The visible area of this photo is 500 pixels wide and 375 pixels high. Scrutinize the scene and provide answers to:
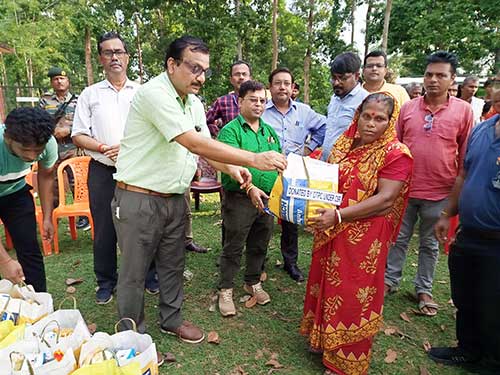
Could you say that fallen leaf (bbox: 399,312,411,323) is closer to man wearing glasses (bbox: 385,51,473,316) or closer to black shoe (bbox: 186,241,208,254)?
man wearing glasses (bbox: 385,51,473,316)

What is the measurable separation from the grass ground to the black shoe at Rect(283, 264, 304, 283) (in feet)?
0.25

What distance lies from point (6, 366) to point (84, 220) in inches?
166

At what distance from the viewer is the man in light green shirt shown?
208 centimetres

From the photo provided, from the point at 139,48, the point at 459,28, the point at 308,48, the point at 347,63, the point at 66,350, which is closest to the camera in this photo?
the point at 66,350

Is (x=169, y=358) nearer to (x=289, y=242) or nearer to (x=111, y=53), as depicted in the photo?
(x=289, y=242)

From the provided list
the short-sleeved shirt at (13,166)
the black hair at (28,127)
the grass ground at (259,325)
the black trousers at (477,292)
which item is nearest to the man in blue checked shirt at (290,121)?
the grass ground at (259,325)

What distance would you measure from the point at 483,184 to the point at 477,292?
75 centimetres

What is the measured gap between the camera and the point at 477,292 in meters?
2.45

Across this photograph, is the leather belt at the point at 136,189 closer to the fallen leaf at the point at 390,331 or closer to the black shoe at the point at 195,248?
the fallen leaf at the point at 390,331

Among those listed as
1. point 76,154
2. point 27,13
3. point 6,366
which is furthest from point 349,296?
point 27,13

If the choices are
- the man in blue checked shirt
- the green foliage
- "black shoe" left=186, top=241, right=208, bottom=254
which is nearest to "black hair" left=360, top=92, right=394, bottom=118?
the man in blue checked shirt

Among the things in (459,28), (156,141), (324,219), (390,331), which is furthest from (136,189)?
(459,28)

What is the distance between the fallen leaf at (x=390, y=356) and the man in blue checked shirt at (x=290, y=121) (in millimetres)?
1217

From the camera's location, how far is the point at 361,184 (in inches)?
87.7
